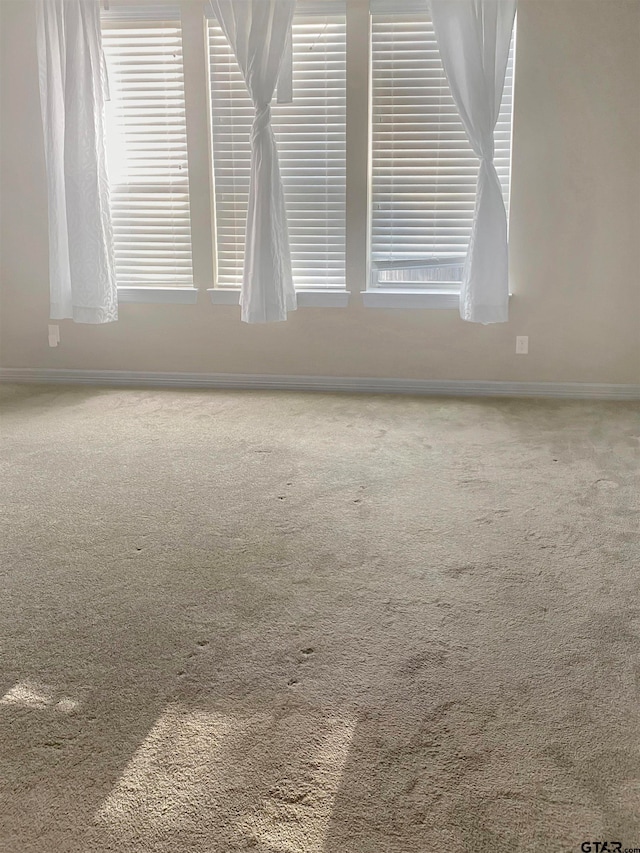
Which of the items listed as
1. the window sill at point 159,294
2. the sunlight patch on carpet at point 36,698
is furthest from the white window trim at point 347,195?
the sunlight patch on carpet at point 36,698

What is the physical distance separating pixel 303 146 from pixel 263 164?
12.5 inches

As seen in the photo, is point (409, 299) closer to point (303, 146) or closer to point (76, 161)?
point (303, 146)

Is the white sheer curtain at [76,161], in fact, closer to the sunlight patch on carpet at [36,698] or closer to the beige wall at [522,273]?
the beige wall at [522,273]

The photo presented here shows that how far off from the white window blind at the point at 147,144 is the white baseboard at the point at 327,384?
0.59m

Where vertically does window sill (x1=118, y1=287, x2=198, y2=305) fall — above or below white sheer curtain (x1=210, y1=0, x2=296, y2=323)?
below

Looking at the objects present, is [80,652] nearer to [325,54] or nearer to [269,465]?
[269,465]

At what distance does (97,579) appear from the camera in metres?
2.59

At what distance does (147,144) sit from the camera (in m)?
4.88

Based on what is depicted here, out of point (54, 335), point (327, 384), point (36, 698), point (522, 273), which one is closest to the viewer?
point (36, 698)

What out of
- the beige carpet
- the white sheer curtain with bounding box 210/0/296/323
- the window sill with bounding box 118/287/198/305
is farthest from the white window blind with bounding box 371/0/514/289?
the beige carpet

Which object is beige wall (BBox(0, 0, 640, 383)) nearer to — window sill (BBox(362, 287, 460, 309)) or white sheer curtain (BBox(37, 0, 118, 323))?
window sill (BBox(362, 287, 460, 309))

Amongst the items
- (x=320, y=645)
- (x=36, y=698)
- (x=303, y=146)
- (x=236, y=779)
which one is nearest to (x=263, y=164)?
(x=303, y=146)

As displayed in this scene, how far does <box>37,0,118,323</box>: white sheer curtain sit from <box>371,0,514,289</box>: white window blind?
→ 5.20 ft

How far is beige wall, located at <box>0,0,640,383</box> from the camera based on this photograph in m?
4.41
